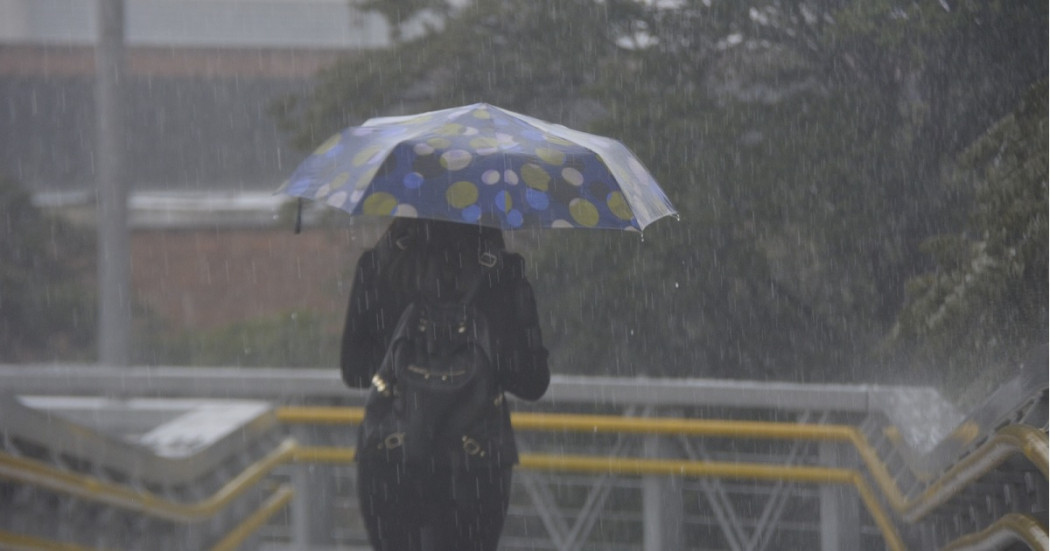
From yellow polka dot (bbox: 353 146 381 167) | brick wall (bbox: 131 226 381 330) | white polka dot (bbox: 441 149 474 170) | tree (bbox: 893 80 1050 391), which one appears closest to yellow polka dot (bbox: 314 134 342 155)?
yellow polka dot (bbox: 353 146 381 167)

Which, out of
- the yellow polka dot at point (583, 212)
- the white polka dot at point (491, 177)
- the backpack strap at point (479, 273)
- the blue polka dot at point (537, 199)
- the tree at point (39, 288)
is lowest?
the tree at point (39, 288)

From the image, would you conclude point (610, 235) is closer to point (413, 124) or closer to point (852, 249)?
point (852, 249)

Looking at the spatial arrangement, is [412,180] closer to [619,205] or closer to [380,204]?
[380,204]

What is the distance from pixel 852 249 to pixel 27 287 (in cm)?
727

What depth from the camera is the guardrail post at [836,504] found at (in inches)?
227

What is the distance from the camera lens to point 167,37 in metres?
13.5

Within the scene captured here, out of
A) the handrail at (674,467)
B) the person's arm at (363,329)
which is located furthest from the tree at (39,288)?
the person's arm at (363,329)

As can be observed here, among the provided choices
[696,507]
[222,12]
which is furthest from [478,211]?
[222,12]

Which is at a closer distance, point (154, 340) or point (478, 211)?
point (478, 211)

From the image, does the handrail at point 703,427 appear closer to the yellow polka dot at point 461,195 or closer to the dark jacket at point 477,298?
the dark jacket at point 477,298

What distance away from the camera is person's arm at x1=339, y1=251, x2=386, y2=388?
3.36 meters

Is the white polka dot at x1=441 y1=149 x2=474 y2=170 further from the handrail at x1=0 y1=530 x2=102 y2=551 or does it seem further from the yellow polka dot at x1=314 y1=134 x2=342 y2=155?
the handrail at x1=0 y1=530 x2=102 y2=551

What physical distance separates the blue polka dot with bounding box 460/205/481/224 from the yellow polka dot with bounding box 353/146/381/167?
327 mm

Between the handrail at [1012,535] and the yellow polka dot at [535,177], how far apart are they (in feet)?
4.70
